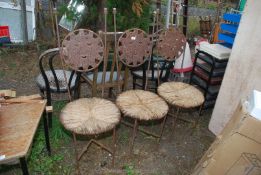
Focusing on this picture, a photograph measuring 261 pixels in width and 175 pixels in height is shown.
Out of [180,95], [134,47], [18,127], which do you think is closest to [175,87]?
[180,95]

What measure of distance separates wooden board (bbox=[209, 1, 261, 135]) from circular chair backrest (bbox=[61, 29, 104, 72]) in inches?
54.7

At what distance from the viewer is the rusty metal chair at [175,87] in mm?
2489

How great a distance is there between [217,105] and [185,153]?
68 cm

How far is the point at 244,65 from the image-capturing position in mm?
2480

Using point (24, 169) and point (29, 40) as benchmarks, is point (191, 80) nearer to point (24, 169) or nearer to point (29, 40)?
point (24, 169)

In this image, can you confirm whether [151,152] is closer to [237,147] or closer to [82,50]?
[237,147]

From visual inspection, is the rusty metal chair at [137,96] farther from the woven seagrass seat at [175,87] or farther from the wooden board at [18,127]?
the wooden board at [18,127]

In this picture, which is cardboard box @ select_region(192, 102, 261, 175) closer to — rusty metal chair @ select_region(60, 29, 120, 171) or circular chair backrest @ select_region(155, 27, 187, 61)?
rusty metal chair @ select_region(60, 29, 120, 171)

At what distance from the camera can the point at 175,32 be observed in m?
2.86

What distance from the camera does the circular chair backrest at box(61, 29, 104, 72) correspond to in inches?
89.7

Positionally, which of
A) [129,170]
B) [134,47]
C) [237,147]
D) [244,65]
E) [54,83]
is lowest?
[129,170]

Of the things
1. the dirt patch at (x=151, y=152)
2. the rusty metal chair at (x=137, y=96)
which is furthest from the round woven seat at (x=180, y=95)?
the dirt patch at (x=151, y=152)

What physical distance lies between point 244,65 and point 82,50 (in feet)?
5.33

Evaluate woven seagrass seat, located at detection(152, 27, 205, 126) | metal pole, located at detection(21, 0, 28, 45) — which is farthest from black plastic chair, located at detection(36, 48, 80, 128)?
metal pole, located at detection(21, 0, 28, 45)
